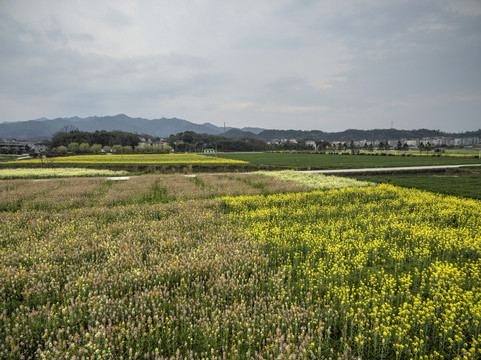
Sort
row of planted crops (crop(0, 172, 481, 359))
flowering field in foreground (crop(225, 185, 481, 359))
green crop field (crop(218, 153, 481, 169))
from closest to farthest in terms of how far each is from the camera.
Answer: row of planted crops (crop(0, 172, 481, 359)), flowering field in foreground (crop(225, 185, 481, 359)), green crop field (crop(218, 153, 481, 169))

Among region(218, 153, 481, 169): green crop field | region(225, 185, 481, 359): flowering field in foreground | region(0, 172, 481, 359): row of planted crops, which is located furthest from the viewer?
region(218, 153, 481, 169): green crop field

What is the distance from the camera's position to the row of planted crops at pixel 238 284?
4336 millimetres

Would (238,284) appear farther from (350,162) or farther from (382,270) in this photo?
(350,162)

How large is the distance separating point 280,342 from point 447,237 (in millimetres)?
8886

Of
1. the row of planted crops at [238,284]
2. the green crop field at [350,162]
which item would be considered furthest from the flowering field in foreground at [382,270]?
the green crop field at [350,162]

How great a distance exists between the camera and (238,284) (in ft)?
19.8

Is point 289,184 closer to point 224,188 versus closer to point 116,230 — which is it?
point 224,188

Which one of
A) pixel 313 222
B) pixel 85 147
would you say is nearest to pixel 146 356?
pixel 313 222

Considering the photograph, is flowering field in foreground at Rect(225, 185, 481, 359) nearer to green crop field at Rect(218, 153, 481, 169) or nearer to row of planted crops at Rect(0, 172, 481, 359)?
row of planted crops at Rect(0, 172, 481, 359)

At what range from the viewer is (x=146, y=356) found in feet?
12.6

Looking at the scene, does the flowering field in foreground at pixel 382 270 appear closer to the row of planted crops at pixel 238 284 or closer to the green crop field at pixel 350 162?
the row of planted crops at pixel 238 284

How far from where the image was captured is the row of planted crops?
434cm

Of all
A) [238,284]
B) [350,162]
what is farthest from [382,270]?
[350,162]

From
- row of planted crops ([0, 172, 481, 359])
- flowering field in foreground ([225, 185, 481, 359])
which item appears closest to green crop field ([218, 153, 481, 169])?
flowering field in foreground ([225, 185, 481, 359])
